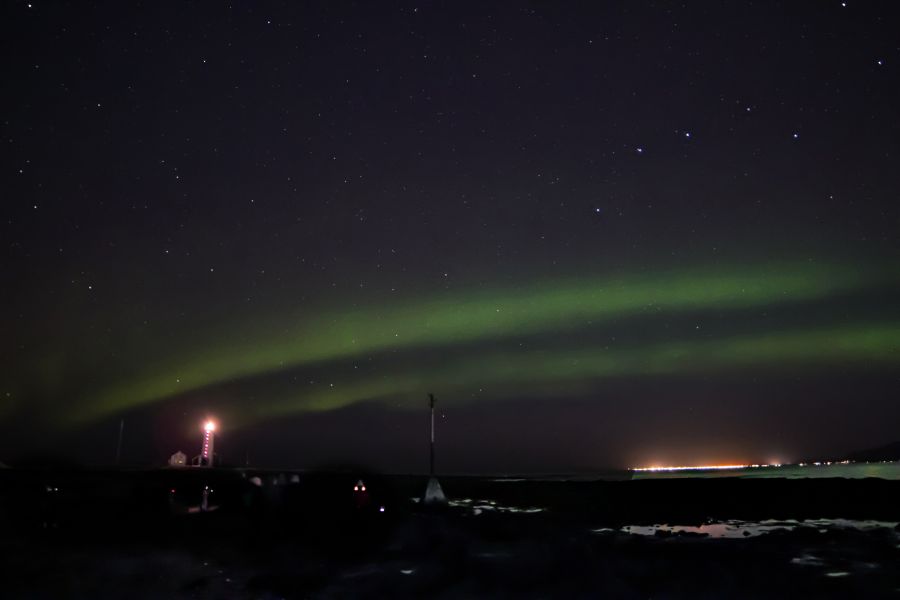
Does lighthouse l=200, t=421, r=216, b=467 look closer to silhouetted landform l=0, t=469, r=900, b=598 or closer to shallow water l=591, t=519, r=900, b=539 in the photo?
silhouetted landform l=0, t=469, r=900, b=598

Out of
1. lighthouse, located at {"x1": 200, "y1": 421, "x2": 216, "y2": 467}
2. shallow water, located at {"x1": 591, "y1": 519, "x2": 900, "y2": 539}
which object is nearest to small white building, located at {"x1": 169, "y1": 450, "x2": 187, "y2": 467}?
lighthouse, located at {"x1": 200, "y1": 421, "x2": 216, "y2": 467}

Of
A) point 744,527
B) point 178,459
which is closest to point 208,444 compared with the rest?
point 178,459

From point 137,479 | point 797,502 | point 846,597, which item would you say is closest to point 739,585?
point 846,597

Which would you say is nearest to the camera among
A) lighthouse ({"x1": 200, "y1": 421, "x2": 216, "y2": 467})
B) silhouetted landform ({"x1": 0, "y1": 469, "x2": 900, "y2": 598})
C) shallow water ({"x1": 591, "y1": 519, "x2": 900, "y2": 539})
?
silhouetted landform ({"x1": 0, "y1": 469, "x2": 900, "y2": 598})

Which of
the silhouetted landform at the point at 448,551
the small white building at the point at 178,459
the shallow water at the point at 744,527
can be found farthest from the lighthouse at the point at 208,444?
the shallow water at the point at 744,527

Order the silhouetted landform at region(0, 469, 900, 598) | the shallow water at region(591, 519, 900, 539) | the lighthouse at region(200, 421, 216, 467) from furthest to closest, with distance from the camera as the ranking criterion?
the lighthouse at region(200, 421, 216, 467) → the shallow water at region(591, 519, 900, 539) → the silhouetted landform at region(0, 469, 900, 598)

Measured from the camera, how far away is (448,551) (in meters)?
28.2

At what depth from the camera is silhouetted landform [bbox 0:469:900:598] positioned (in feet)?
64.9

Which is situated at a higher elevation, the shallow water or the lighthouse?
the lighthouse

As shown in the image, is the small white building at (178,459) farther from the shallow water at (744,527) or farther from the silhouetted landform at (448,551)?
the shallow water at (744,527)

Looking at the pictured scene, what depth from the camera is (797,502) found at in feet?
184

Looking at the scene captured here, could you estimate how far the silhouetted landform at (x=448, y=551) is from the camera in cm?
1978

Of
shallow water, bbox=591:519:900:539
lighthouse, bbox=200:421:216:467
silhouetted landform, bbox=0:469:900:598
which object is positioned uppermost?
lighthouse, bbox=200:421:216:467

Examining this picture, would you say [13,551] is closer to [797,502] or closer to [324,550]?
[324,550]
